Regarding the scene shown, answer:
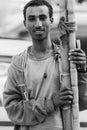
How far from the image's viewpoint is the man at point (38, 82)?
2.34m

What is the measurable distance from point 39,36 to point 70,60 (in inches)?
8.5

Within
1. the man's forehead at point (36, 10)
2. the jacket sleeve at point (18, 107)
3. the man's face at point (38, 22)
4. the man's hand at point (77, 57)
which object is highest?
the man's forehead at point (36, 10)

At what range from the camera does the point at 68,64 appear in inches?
93.0

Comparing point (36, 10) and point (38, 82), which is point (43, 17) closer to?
point (36, 10)

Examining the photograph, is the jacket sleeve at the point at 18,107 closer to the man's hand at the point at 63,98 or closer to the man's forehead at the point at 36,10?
the man's hand at the point at 63,98

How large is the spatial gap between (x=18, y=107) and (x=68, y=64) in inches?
13.1

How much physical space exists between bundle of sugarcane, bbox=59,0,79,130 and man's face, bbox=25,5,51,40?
0.30ft

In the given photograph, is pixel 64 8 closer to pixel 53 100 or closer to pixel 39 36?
pixel 39 36

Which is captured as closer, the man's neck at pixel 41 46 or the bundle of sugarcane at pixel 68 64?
the bundle of sugarcane at pixel 68 64

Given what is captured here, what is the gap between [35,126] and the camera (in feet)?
7.80

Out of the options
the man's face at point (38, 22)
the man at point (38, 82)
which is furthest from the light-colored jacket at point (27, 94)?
the man's face at point (38, 22)

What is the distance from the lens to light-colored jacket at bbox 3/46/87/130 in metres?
2.36

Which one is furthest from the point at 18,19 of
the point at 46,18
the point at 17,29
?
the point at 46,18

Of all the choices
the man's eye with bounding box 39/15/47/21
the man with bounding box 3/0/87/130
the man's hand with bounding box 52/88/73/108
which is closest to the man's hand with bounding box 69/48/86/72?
the man with bounding box 3/0/87/130
